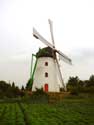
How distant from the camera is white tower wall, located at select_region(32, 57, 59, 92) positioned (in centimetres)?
5359

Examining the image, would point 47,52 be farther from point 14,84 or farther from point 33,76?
point 14,84

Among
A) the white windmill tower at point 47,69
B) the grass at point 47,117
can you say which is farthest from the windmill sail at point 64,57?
the grass at point 47,117

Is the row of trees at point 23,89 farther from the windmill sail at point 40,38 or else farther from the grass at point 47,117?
the grass at point 47,117

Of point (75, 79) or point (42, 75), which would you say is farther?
point (75, 79)

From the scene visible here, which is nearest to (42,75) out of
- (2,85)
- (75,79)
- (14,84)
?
(14,84)

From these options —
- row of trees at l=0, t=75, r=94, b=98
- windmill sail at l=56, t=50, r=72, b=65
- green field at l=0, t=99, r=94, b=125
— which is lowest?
green field at l=0, t=99, r=94, b=125

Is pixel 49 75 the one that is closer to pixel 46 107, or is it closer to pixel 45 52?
pixel 45 52

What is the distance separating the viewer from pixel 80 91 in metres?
59.7

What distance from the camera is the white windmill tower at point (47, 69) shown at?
5356 centimetres

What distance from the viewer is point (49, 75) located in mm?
53688

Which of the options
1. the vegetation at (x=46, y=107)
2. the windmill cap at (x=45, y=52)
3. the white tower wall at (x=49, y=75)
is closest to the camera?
the vegetation at (x=46, y=107)

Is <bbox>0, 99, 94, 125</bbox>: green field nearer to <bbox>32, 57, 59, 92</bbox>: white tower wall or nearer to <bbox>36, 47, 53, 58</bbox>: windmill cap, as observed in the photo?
<bbox>32, 57, 59, 92</bbox>: white tower wall

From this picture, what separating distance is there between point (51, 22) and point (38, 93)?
577 inches

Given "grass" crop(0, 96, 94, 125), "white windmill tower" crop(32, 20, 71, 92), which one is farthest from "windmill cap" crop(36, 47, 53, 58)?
"grass" crop(0, 96, 94, 125)
